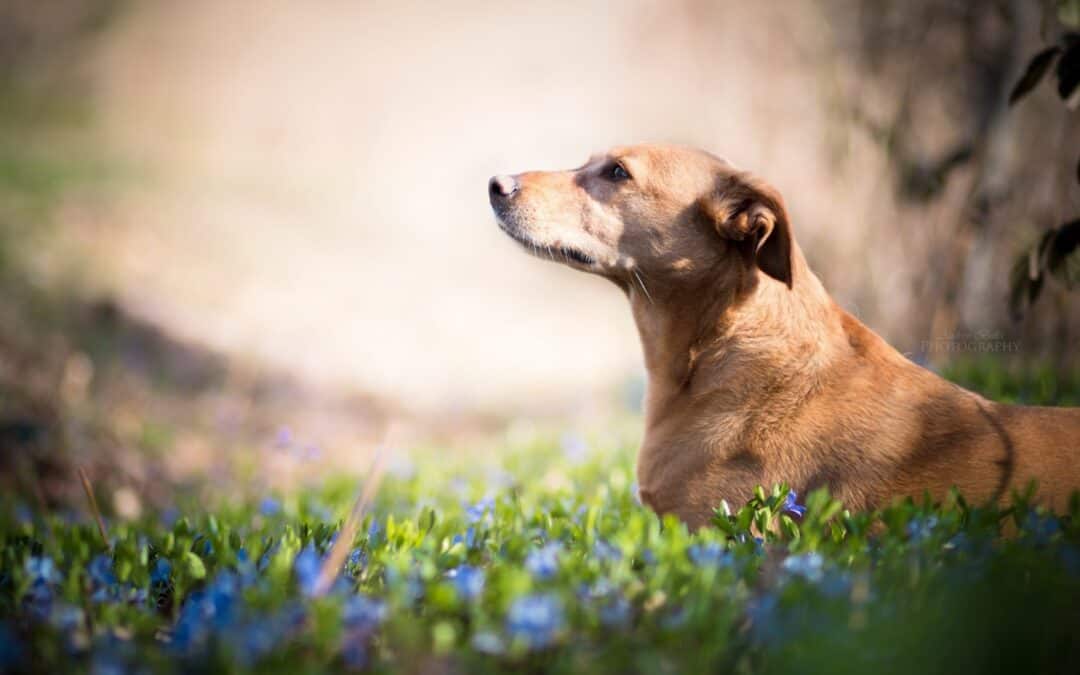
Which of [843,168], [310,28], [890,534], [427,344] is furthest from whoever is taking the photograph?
[310,28]

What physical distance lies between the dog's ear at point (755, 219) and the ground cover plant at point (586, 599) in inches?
35.4

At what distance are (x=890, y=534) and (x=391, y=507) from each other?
8.67 feet

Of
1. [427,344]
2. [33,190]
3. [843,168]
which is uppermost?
[843,168]

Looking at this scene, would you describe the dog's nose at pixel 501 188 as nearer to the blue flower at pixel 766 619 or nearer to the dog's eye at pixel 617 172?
the dog's eye at pixel 617 172

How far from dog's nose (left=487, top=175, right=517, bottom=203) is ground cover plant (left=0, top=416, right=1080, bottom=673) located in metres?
1.43

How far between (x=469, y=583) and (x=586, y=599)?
0.28 metres

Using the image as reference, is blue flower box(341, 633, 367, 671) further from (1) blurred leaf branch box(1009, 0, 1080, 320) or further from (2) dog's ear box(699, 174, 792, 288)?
(1) blurred leaf branch box(1009, 0, 1080, 320)

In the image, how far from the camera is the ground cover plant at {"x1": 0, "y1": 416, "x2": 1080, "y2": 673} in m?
1.75

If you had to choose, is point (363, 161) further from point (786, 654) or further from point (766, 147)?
point (786, 654)

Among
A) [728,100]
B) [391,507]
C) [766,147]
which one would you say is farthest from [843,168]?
[391,507]

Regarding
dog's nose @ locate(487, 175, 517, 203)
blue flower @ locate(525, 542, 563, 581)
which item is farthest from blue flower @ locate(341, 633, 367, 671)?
dog's nose @ locate(487, 175, 517, 203)

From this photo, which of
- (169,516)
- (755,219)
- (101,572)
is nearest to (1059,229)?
(755,219)

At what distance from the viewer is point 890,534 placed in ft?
7.67

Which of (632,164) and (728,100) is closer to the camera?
(632,164)
